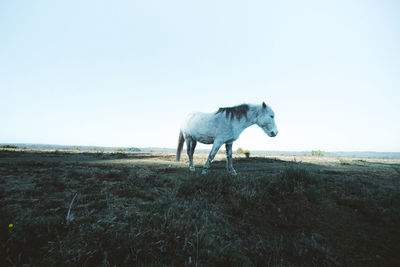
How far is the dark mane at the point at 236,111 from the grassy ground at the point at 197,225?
8.26 ft

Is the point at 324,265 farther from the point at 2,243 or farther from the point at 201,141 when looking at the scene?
the point at 201,141

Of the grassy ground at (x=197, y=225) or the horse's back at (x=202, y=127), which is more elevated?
the horse's back at (x=202, y=127)

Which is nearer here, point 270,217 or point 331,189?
point 270,217

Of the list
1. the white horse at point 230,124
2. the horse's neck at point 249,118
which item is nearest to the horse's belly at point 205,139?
the white horse at point 230,124

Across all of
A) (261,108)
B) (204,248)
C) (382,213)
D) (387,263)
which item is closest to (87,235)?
(204,248)

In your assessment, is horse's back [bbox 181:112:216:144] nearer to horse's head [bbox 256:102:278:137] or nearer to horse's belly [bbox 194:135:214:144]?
horse's belly [bbox 194:135:214:144]

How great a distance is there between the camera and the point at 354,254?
199cm

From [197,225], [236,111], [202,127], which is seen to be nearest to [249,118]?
[236,111]

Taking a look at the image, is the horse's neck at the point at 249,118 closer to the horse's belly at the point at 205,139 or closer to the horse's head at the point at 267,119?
the horse's head at the point at 267,119

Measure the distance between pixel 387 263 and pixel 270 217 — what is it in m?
1.28

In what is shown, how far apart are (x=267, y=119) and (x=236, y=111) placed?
1038mm

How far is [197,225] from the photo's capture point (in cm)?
214

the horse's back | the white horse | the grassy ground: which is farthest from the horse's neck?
the grassy ground

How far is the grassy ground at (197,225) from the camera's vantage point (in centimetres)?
156
